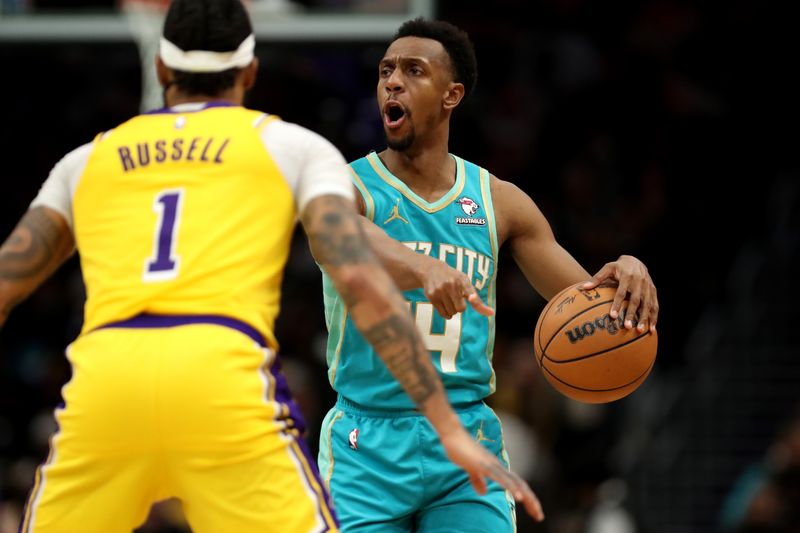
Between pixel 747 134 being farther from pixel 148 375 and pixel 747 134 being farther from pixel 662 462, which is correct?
pixel 148 375

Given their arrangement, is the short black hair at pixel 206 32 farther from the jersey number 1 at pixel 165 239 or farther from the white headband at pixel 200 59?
the jersey number 1 at pixel 165 239

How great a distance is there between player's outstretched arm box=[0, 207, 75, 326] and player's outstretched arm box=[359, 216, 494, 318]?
1003 millimetres

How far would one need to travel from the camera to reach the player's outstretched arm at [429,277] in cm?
484

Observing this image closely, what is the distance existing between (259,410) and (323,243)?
55cm

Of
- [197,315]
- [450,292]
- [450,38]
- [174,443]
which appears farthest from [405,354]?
[450,38]

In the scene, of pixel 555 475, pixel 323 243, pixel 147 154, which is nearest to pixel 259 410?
pixel 323 243

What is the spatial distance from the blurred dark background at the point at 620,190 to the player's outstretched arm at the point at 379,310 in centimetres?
763

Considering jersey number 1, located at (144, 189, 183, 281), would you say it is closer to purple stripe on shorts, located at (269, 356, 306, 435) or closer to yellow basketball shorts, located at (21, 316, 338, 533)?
yellow basketball shorts, located at (21, 316, 338, 533)

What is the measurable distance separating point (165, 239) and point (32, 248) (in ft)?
1.55

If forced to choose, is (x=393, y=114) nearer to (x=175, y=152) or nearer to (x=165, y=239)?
(x=175, y=152)

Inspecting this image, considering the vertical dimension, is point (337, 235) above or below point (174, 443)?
above

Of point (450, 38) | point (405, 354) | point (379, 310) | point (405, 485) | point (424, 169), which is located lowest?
point (405, 485)

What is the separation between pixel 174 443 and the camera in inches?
166

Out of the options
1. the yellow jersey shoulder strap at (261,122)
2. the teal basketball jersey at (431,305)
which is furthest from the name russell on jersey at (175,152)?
the teal basketball jersey at (431,305)
